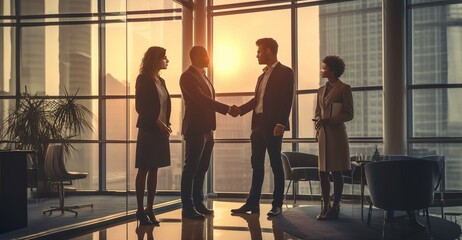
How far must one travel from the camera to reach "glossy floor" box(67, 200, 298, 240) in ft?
14.3

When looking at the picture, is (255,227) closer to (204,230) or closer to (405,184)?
(204,230)

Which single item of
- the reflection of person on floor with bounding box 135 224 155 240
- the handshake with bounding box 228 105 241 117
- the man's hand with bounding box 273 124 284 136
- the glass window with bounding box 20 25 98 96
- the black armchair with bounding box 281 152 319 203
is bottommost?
the reflection of person on floor with bounding box 135 224 155 240

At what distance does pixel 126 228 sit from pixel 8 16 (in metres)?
2.74

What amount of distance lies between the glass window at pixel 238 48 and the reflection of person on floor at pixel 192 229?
3276 mm

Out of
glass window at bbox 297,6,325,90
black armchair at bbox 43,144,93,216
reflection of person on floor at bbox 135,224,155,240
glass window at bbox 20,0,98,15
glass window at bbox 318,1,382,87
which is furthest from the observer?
glass window at bbox 297,6,325,90

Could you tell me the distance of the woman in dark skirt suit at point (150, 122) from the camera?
475 centimetres

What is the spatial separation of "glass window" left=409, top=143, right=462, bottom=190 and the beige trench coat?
2.97 metres

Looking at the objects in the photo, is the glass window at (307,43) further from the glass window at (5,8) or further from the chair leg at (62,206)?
the glass window at (5,8)

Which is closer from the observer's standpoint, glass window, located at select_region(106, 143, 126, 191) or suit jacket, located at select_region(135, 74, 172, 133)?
suit jacket, located at select_region(135, 74, 172, 133)

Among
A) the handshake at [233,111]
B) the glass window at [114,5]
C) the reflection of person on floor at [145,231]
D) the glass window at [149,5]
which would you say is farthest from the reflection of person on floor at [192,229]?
the glass window at [149,5]

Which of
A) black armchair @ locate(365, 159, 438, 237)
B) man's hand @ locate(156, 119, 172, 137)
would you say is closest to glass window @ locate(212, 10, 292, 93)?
man's hand @ locate(156, 119, 172, 137)

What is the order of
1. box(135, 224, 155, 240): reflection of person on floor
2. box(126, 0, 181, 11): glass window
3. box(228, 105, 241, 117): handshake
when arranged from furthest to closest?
box(126, 0, 181, 11): glass window
box(228, 105, 241, 117): handshake
box(135, 224, 155, 240): reflection of person on floor

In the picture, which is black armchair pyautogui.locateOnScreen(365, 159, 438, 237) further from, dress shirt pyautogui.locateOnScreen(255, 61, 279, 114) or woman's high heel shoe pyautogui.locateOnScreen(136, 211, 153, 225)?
woman's high heel shoe pyautogui.locateOnScreen(136, 211, 153, 225)

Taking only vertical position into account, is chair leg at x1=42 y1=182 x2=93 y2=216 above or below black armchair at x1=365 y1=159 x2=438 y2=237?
below
